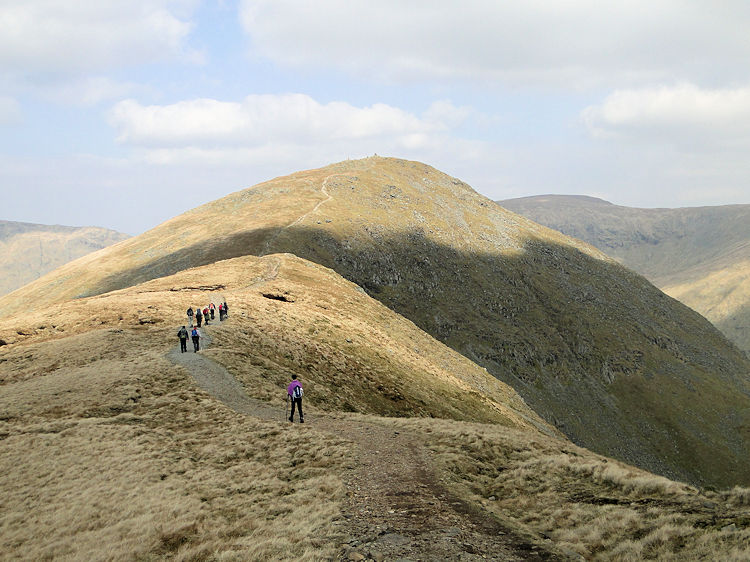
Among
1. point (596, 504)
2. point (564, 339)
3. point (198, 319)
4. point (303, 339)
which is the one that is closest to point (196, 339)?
point (198, 319)

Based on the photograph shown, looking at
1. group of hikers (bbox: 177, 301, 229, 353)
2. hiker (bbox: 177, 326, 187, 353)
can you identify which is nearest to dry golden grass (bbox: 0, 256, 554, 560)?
group of hikers (bbox: 177, 301, 229, 353)

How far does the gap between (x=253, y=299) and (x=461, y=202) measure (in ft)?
411

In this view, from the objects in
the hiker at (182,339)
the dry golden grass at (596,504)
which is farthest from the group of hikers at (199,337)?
the dry golden grass at (596,504)

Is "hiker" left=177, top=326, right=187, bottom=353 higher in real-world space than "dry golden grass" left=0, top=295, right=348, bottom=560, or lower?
higher

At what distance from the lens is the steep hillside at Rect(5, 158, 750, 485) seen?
9706 cm

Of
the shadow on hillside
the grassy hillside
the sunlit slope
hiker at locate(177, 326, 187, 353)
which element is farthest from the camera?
the shadow on hillside

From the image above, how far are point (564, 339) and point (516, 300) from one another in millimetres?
15128

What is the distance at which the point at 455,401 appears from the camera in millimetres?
43156

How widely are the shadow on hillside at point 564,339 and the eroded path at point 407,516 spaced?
74.8 metres

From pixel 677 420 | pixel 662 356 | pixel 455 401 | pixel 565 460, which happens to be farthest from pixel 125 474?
pixel 662 356

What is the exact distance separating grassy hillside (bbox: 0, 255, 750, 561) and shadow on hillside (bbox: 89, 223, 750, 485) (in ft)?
193

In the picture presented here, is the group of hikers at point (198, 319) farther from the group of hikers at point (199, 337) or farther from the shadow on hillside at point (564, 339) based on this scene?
the shadow on hillside at point (564, 339)

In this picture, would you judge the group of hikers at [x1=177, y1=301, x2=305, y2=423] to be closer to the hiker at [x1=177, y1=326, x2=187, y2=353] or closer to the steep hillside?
the hiker at [x1=177, y1=326, x2=187, y2=353]

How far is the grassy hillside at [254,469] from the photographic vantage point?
12469mm
